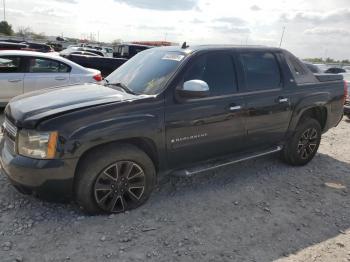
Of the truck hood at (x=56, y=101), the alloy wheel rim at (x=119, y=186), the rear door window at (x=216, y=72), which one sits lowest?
the alloy wheel rim at (x=119, y=186)

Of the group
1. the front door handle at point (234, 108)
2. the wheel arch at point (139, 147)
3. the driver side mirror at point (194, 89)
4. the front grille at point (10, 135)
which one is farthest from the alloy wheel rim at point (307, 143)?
the front grille at point (10, 135)

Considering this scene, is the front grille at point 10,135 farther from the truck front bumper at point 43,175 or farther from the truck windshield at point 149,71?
the truck windshield at point 149,71

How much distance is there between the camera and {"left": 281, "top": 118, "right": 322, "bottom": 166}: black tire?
5.11 meters

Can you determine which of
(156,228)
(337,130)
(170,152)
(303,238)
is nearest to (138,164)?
(170,152)

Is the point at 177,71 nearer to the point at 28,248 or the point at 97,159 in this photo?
the point at 97,159

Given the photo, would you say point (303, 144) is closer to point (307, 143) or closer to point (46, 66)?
point (307, 143)

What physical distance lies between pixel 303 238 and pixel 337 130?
205 inches

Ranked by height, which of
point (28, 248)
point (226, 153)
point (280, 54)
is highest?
point (280, 54)

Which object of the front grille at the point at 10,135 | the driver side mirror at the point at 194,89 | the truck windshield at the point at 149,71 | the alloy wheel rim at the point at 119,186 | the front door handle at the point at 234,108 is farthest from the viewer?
the front door handle at the point at 234,108

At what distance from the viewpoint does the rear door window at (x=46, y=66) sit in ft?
24.9

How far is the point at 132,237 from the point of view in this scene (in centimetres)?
326

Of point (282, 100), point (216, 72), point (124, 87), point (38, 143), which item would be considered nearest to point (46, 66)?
point (124, 87)

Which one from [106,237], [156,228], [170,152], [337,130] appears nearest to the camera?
[106,237]

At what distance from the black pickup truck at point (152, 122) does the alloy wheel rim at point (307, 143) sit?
0.15m
